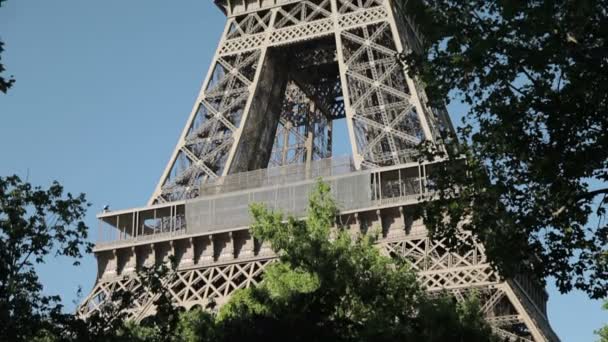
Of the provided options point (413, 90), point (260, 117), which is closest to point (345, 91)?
point (413, 90)

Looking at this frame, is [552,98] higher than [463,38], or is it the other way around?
[463,38]

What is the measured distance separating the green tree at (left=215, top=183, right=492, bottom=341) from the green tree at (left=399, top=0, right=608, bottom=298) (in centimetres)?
385

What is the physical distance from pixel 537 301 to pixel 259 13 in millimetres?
16960

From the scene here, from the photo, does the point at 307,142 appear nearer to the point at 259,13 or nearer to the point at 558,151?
the point at 259,13

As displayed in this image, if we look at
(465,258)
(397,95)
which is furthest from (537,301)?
(397,95)

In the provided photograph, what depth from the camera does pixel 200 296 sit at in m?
38.2

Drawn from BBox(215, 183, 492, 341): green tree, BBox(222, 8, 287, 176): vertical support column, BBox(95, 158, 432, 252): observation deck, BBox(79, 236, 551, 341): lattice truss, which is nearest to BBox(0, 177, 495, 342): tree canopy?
BBox(215, 183, 492, 341): green tree

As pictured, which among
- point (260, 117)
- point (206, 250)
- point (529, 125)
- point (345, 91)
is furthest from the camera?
point (260, 117)

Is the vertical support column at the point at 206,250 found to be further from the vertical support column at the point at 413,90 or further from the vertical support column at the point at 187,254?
the vertical support column at the point at 413,90

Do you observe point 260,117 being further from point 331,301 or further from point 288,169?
point 331,301

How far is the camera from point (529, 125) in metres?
20.0

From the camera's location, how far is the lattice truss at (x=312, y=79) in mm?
41688

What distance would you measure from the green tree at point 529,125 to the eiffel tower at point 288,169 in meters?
13.0

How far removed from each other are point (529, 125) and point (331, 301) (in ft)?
22.8
